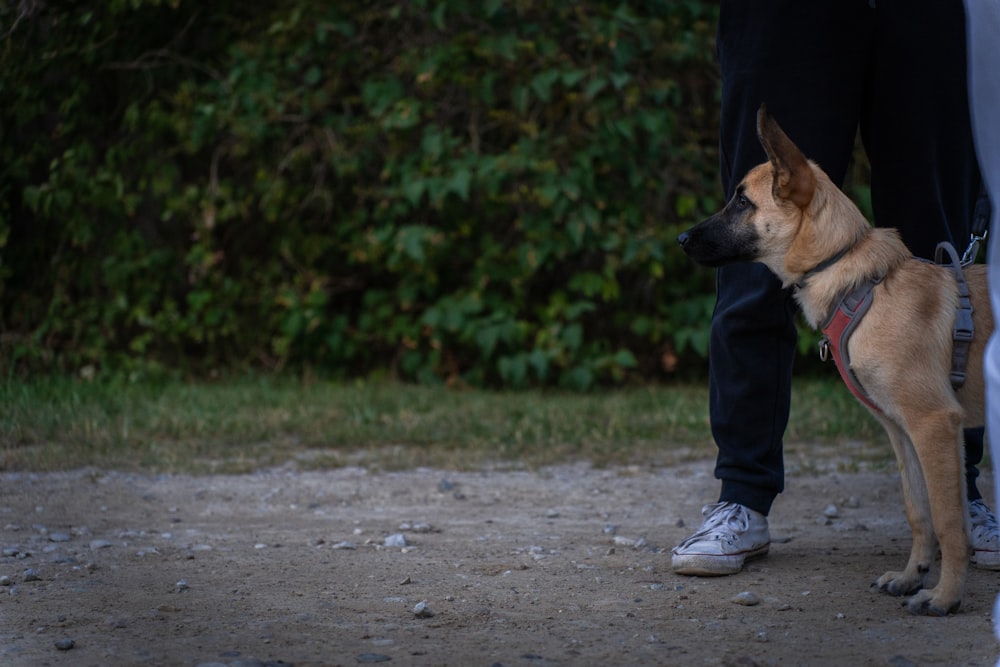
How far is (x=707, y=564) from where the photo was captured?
3.35m

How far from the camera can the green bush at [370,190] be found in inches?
292

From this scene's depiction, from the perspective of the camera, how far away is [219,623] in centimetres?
288

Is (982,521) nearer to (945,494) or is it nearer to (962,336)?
(945,494)

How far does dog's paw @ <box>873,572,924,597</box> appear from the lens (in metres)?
3.19

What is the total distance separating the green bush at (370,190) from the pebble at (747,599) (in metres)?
4.48

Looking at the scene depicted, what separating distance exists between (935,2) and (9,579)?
10.5 ft

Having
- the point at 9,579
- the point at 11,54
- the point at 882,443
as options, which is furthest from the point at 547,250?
the point at 9,579

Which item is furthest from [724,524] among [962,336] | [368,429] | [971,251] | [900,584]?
[368,429]

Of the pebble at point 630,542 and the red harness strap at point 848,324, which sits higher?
the red harness strap at point 848,324

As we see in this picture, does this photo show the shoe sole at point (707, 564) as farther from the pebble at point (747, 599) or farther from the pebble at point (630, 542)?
the pebble at point (630, 542)

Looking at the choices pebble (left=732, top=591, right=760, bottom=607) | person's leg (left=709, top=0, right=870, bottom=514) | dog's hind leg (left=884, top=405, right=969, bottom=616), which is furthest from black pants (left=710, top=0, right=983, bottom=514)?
dog's hind leg (left=884, top=405, right=969, bottom=616)

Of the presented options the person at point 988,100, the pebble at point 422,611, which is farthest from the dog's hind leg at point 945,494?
the pebble at point 422,611

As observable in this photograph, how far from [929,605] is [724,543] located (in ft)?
2.01

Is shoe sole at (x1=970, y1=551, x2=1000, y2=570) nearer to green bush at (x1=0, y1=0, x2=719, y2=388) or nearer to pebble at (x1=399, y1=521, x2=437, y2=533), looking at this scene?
pebble at (x1=399, y1=521, x2=437, y2=533)
